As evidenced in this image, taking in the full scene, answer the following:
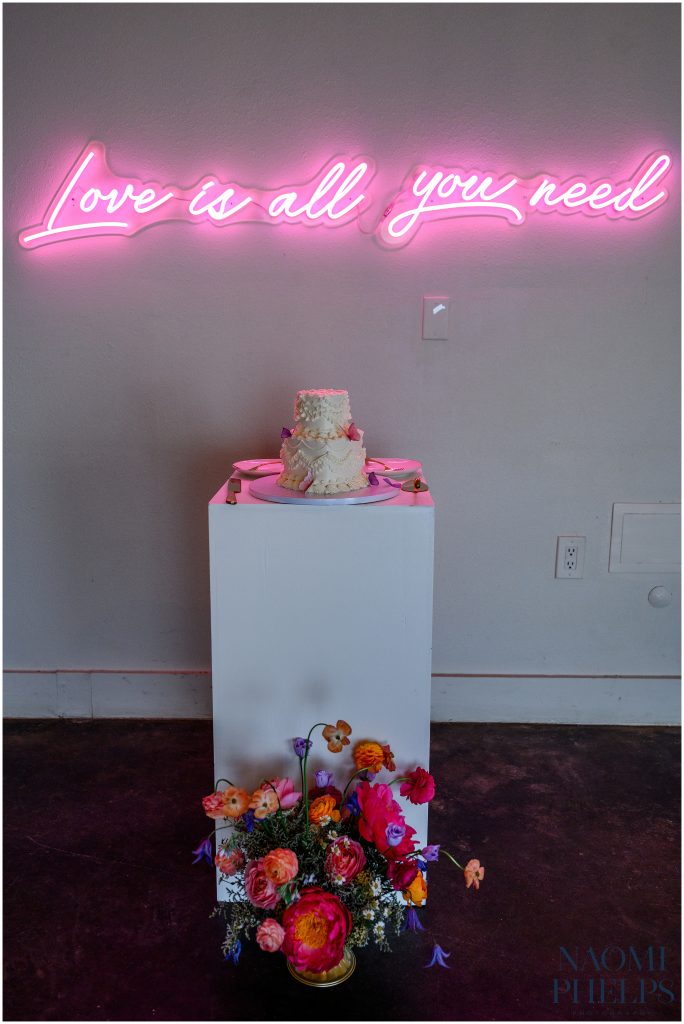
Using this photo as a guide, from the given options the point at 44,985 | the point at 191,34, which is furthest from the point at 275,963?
the point at 191,34

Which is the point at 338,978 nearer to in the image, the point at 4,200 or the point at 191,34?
the point at 4,200

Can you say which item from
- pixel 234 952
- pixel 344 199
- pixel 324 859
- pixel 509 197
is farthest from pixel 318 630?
pixel 509 197

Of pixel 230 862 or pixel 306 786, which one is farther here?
pixel 306 786

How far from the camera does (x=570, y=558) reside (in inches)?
97.4

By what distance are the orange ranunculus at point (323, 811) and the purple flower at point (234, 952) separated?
273 millimetres

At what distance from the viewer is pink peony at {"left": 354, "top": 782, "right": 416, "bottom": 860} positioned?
150 centimetres

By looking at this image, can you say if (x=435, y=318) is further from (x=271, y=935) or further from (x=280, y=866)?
(x=271, y=935)

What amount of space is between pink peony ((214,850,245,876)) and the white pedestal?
181 millimetres

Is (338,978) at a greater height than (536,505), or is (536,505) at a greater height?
(536,505)

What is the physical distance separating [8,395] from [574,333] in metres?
1.77

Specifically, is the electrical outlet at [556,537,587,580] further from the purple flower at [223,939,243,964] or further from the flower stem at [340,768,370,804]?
the purple flower at [223,939,243,964]

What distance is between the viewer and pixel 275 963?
5.25ft

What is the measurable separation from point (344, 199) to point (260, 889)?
1830mm

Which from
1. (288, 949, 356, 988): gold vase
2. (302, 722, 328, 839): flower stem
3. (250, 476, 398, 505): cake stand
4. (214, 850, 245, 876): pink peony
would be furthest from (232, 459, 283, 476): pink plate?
(288, 949, 356, 988): gold vase
